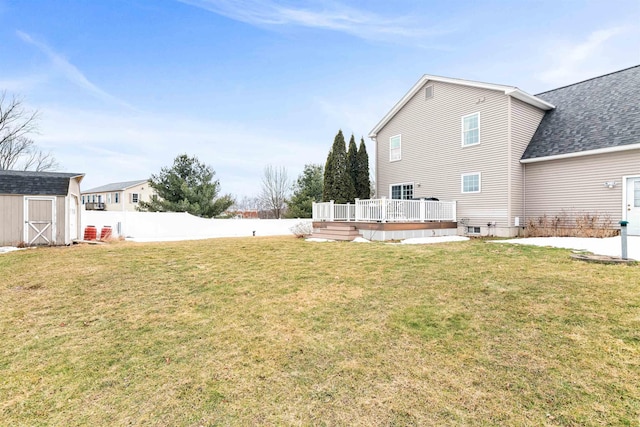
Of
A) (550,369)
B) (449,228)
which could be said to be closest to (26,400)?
(550,369)

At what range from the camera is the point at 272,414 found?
2402 millimetres

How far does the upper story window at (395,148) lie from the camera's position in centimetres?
1689

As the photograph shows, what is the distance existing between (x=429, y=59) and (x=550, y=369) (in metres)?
18.5

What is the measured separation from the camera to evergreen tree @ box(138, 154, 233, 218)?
23766mm

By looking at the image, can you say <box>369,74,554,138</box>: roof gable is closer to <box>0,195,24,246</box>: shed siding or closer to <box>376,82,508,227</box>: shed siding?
<box>376,82,508,227</box>: shed siding

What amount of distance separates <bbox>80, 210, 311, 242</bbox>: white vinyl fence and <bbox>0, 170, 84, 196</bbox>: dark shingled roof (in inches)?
204

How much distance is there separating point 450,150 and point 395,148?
3290 mm

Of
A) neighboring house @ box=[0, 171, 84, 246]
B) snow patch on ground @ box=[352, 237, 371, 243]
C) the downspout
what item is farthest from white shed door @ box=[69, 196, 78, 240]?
the downspout

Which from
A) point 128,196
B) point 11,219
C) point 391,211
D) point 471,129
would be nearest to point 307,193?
point 391,211

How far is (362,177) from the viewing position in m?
17.2

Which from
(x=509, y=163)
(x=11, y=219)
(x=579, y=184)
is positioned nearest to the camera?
(x=579, y=184)

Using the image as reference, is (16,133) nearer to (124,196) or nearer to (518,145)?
(124,196)

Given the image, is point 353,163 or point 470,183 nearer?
point 470,183

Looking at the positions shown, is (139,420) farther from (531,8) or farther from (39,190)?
(531,8)
